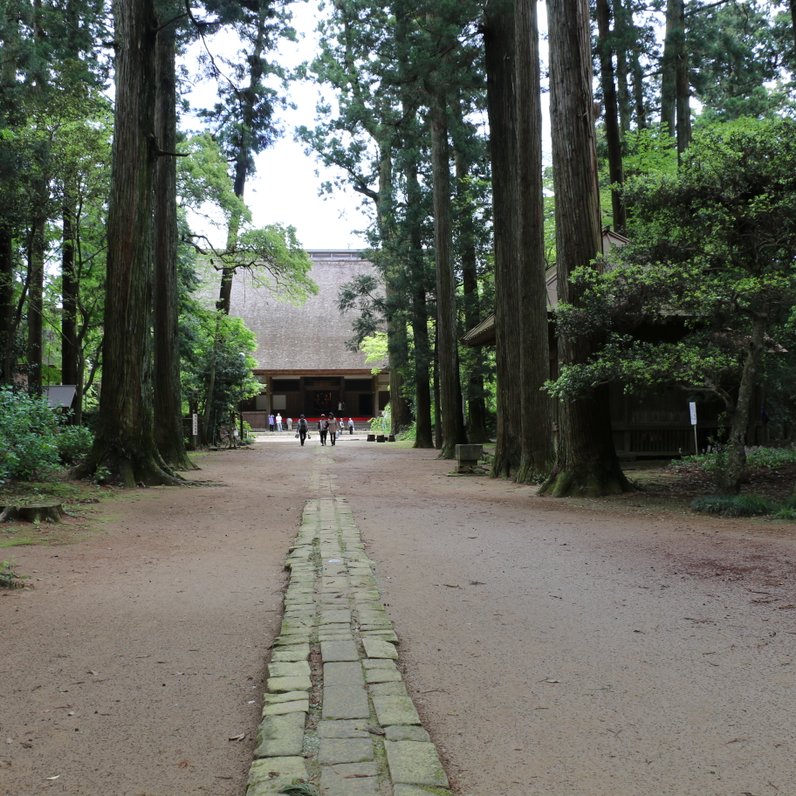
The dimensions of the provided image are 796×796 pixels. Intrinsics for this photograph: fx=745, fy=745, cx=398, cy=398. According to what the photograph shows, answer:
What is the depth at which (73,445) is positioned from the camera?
1380 centimetres

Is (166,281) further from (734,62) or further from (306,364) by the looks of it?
(306,364)

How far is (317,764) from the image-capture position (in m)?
2.43

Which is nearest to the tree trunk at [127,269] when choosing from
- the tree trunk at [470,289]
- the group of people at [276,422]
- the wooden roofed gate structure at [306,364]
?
the tree trunk at [470,289]

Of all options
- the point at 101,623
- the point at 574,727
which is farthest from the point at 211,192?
the point at 574,727

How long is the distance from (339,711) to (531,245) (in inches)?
422

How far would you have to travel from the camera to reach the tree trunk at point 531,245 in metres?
12.3

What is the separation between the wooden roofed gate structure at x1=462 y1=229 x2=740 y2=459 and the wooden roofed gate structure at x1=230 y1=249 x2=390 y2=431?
23.7 m

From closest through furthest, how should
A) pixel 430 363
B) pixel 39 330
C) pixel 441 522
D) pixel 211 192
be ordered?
pixel 441 522 → pixel 39 330 → pixel 211 192 → pixel 430 363

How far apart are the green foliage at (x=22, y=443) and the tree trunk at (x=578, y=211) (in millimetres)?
7090

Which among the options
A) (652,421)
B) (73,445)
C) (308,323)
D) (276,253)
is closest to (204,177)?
(276,253)

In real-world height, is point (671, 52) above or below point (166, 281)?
above

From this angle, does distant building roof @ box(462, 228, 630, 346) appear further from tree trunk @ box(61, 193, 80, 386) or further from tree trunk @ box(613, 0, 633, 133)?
tree trunk @ box(61, 193, 80, 386)

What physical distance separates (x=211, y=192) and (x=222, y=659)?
2073 centimetres

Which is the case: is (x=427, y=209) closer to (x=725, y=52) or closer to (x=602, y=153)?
(x=602, y=153)
